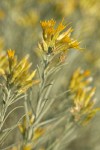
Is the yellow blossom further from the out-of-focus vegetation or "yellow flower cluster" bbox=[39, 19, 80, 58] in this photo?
the out-of-focus vegetation

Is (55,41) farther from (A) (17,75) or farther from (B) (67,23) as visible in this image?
(B) (67,23)

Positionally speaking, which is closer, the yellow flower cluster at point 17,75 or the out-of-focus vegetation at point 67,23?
the yellow flower cluster at point 17,75

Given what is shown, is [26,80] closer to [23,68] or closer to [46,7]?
[23,68]

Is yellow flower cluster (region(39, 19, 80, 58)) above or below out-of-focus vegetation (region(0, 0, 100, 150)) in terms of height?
below

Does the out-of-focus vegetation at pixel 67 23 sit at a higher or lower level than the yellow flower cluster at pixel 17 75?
higher

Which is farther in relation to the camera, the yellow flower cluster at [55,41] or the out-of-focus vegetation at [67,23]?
the out-of-focus vegetation at [67,23]

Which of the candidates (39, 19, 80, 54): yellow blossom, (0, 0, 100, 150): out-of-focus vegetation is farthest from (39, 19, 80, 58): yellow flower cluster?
(0, 0, 100, 150): out-of-focus vegetation

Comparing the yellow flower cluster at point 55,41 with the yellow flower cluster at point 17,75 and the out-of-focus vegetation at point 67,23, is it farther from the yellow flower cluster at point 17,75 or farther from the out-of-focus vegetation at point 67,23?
the out-of-focus vegetation at point 67,23

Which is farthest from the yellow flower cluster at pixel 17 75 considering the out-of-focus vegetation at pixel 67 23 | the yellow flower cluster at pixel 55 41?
the out-of-focus vegetation at pixel 67 23

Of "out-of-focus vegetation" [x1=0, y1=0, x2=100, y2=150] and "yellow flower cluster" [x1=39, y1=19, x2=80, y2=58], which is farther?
"out-of-focus vegetation" [x1=0, y1=0, x2=100, y2=150]

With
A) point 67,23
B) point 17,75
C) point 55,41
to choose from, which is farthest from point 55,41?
point 67,23

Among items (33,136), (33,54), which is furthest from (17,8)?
(33,136)
